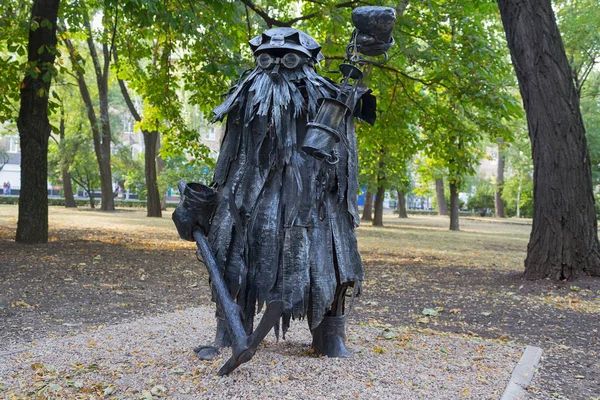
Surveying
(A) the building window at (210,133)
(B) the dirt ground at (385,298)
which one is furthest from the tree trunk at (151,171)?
(B) the dirt ground at (385,298)

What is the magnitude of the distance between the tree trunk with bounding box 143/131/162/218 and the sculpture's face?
21454 millimetres

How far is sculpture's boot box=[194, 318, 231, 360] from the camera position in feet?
14.4

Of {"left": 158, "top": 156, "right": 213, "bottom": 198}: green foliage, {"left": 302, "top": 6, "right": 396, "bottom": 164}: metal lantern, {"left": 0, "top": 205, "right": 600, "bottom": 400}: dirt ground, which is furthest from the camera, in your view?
{"left": 158, "top": 156, "right": 213, "bottom": 198}: green foliage

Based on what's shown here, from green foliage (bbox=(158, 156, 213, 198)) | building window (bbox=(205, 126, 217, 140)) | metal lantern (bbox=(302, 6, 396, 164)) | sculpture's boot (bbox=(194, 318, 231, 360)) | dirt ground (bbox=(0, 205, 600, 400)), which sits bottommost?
dirt ground (bbox=(0, 205, 600, 400))

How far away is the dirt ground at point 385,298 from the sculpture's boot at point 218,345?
79.9 inches

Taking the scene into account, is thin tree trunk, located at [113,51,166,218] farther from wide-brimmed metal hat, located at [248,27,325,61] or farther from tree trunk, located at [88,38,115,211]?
wide-brimmed metal hat, located at [248,27,325,61]

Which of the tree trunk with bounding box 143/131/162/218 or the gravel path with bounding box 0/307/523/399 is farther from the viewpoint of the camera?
the tree trunk with bounding box 143/131/162/218

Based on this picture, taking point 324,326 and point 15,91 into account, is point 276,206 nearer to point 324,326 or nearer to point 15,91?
point 324,326

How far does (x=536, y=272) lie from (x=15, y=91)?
1025 cm

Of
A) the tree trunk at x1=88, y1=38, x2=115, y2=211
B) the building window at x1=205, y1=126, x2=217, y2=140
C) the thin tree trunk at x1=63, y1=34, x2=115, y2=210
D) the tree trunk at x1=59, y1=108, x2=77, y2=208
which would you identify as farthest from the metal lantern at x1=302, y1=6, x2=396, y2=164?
the building window at x1=205, y1=126, x2=217, y2=140

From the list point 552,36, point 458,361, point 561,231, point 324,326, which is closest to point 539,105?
point 552,36

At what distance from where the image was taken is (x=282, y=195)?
4.19 metres

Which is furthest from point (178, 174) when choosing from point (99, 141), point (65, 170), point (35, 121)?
point (35, 121)

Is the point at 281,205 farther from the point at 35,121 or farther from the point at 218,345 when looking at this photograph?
the point at 35,121
